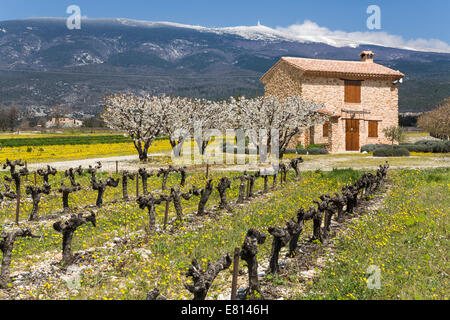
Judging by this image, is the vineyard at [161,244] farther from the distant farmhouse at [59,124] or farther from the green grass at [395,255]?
the distant farmhouse at [59,124]

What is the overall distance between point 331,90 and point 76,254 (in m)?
38.4

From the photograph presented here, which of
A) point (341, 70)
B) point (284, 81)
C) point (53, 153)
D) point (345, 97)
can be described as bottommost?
point (53, 153)

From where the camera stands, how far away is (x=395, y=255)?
855 centimetres

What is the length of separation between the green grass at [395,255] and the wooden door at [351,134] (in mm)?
29224

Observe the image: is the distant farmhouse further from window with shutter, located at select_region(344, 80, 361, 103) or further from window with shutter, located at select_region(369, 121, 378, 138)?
window with shutter, located at select_region(369, 121, 378, 138)

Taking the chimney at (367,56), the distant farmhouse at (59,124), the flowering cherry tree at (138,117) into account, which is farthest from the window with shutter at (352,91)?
the distant farmhouse at (59,124)

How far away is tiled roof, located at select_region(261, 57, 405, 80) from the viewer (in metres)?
41.7

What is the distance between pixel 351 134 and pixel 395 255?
36383 millimetres

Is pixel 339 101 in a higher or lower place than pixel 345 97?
lower

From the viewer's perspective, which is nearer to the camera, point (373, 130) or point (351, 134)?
point (351, 134)

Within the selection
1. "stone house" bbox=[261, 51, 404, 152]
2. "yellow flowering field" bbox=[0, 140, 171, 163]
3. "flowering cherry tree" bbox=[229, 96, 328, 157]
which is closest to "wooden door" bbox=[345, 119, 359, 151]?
"stone house" bbox=[261, 51, 404, 152]

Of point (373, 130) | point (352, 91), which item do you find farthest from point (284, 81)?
point (373, 130)

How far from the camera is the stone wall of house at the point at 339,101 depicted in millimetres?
41844

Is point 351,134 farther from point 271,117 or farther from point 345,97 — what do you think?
point 271,117
